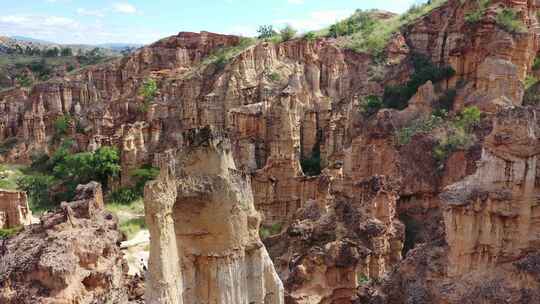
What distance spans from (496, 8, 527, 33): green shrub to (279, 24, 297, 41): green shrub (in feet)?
55.9

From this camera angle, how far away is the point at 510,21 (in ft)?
80.6

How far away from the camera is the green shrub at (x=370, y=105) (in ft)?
90.5

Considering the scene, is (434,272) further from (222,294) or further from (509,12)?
(509,12)

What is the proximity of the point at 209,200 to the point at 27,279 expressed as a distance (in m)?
6.79

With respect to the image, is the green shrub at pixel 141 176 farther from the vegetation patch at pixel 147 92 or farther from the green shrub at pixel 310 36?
the green shrub at pixel 310 36

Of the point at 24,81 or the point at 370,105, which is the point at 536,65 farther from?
the point at 24,81

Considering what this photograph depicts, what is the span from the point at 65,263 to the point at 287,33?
103ft

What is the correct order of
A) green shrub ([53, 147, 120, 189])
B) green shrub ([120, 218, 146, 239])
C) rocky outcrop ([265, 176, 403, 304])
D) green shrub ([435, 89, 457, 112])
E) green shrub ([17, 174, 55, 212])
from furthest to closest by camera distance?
green shrub ([53, 147, 120, 189]) < green shrub ([17, 174, 55, 212]) < green shrub ([435, 89, 457, 112]) < green shrub ([120, 218, 146, 239]) < rocky outcrop ([265, 176, 403, 304])

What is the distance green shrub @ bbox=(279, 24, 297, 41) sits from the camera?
39.0 metres

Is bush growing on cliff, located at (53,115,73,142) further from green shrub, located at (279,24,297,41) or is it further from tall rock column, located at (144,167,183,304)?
tall rock column, located at (144,167,183,304)

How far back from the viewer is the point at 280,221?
21859 mm

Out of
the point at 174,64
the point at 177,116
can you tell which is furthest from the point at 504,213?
the point at 174,64

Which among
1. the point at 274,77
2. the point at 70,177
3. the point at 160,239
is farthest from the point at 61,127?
the point at 160,239

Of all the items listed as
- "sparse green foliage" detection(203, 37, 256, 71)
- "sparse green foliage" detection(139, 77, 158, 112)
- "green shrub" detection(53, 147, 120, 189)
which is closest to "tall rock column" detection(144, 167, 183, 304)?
"green shrub" detection(53, 147, 120, 189)
